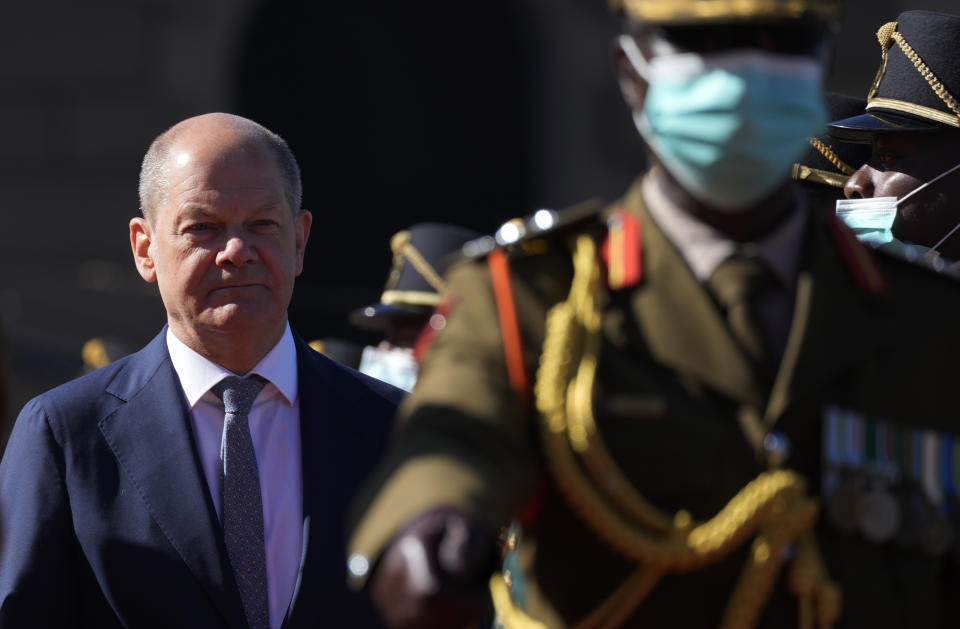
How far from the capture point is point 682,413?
9.55 feet

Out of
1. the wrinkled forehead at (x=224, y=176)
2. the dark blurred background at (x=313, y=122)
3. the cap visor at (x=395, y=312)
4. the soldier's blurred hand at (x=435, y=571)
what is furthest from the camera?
the dark blurred background at (x=313, y=122)

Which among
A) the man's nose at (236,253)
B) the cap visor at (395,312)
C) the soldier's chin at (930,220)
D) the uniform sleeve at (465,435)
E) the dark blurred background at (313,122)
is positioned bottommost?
the dark blurred background at (313,122)

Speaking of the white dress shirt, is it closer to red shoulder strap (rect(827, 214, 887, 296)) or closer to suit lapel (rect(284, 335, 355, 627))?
suit lapel (rect(284, 335, 355, 627))

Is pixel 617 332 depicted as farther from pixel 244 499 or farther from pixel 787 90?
pixel 244 499

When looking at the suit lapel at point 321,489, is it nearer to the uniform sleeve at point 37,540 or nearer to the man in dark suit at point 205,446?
the man in dark suit at point 205,446

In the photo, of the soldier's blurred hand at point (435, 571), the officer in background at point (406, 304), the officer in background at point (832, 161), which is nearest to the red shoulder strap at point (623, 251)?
the soldier's blurred hand at point (435, 571)

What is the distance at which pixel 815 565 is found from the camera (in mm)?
2943

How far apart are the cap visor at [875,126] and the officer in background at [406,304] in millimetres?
1579

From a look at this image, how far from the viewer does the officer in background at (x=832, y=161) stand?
5.80 metres

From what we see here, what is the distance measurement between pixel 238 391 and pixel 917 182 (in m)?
1.95

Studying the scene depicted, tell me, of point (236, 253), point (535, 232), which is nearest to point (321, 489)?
point (236, 253)

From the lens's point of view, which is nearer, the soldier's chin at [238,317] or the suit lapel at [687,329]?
the suit lapel at [687,329]

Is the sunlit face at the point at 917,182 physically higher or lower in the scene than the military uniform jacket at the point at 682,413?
lower

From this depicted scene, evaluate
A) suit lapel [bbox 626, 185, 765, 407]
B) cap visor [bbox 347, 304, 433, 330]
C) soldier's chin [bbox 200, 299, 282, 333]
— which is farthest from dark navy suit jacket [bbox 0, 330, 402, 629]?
cap visor [bbox 347, 304, 433, 330]
